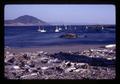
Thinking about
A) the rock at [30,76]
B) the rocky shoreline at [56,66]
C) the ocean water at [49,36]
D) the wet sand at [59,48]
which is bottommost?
the rock at [30,76]

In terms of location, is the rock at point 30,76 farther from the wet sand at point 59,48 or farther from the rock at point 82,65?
the rock at point 82,65

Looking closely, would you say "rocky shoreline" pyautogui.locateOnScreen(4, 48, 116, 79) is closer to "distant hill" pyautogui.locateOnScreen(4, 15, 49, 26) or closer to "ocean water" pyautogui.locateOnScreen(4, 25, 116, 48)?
"ocean water" pyautogui.locateOnScreen(4, 25, 116, 48)

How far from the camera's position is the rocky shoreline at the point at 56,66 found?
1717mm

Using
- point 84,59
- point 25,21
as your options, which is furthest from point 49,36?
point 84,59

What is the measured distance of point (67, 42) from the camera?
5.86 ft

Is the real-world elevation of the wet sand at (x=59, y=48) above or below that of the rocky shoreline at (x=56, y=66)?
above

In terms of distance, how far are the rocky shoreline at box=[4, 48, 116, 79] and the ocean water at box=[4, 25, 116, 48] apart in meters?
0.09

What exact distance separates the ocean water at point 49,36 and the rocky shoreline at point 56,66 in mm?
86

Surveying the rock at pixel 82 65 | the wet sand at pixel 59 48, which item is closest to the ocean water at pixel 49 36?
the wet sand at pixel 59 48

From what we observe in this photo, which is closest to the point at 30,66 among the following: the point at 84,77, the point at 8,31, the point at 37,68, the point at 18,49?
the point at 37,68

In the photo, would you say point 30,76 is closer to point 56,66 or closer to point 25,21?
point 56,66
